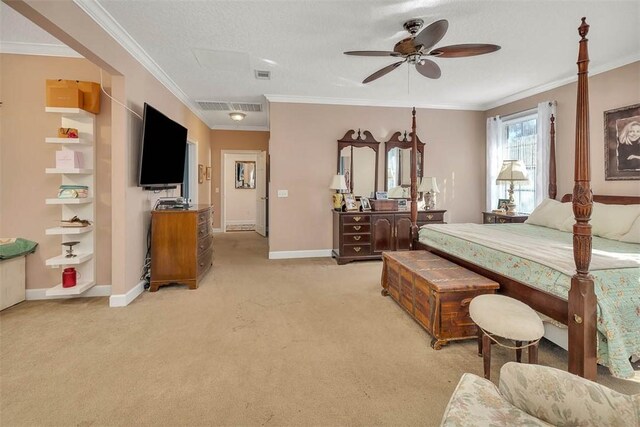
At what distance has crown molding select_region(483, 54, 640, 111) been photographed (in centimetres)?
360

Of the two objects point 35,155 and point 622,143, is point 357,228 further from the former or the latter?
point 35,155

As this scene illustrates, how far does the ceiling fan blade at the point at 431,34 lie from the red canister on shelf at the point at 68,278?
4.00 metres

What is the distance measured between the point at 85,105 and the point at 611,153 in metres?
5.91

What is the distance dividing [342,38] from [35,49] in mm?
3168

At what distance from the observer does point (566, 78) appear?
425 centimetres

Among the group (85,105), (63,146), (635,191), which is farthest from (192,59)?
(635,191)

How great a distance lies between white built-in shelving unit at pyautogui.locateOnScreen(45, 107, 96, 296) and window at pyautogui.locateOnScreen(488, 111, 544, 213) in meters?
5.86

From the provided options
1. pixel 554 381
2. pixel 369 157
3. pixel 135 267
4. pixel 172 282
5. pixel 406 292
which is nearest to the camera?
pixel 554 381

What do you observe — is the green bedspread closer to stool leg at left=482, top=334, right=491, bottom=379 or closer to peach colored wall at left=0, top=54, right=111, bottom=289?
stool leg at left=482, top=334, right=491, bottom=379

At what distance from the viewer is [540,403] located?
1.08m

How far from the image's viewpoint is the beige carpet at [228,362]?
174 cm

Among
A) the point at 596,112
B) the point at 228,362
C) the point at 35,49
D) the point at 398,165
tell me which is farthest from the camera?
the point at 398,165

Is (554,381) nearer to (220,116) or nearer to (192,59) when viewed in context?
(192,59)

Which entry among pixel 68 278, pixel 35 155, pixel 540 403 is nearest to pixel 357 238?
pixel 68 278
